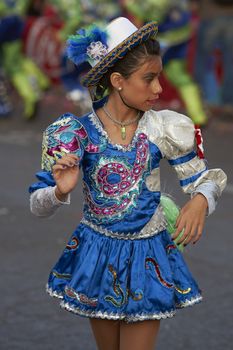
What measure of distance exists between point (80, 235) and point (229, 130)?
9697 millimetres

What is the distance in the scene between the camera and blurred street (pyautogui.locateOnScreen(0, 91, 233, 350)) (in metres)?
5.50

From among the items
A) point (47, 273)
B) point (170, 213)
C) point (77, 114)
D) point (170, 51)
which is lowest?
point (47, 273)

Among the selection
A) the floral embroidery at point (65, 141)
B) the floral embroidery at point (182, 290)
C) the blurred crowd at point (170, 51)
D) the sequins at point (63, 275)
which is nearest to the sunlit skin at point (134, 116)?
the floral embroidery at point (65, 141)

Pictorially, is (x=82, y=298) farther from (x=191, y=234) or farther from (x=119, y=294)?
(x=191, y=234)

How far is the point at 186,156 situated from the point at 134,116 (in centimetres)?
28

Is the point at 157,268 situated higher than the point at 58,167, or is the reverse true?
the point at 58,167

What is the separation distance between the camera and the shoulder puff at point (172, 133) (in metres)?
4.09

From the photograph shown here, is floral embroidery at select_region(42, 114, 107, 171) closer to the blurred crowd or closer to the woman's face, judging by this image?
the woman's face

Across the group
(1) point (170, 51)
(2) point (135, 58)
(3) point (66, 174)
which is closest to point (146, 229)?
(3) point (66, 174)

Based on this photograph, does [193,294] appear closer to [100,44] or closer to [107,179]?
[107,179]

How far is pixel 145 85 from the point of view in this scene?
4.01 m

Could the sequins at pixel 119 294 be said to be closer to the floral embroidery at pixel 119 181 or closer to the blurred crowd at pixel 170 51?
the floral embroidery at pixel 119 181

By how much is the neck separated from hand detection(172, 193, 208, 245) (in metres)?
0.47

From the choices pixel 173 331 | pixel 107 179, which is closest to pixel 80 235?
pixel 107 179
